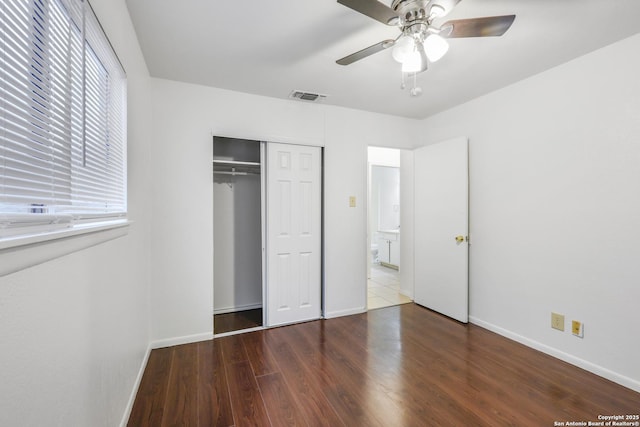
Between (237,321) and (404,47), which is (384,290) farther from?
(404,47)

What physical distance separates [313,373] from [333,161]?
224 cm

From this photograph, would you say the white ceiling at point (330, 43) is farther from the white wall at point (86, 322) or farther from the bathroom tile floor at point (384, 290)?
the bathroom tile floor at point (384, 290)

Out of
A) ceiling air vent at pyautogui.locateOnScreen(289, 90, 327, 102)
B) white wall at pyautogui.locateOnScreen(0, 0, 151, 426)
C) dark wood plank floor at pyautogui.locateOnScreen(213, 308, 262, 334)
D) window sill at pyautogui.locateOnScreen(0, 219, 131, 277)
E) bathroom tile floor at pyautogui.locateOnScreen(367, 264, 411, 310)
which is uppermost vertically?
ceiling air vent at pyautogui.locateOnScreen(289, 90, 327, 102)

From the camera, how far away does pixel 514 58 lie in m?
2.28

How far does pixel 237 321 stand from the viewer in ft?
10.5

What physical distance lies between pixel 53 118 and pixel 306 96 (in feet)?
8.01

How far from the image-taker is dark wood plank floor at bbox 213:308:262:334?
3.00 metres

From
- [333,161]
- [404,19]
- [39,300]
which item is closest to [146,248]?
[39,300]

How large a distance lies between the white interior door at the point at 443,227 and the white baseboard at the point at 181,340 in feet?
8.77

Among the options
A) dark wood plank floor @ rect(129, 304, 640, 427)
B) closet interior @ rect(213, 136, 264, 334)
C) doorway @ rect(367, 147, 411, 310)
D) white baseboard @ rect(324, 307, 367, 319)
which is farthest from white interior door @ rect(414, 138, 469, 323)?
closet interior @ rect(213, 136, 264, 334)

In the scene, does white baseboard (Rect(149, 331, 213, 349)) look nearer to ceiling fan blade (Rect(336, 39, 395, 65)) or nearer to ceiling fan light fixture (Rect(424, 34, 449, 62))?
ceiling fan blade (Rect(336, 39, 395, 65))

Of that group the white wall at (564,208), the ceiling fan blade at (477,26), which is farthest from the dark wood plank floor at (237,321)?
the ceiling fan blade at (477,26)

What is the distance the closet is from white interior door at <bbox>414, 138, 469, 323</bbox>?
143cm

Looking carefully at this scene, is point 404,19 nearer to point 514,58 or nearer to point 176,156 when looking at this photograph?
point 514,58
